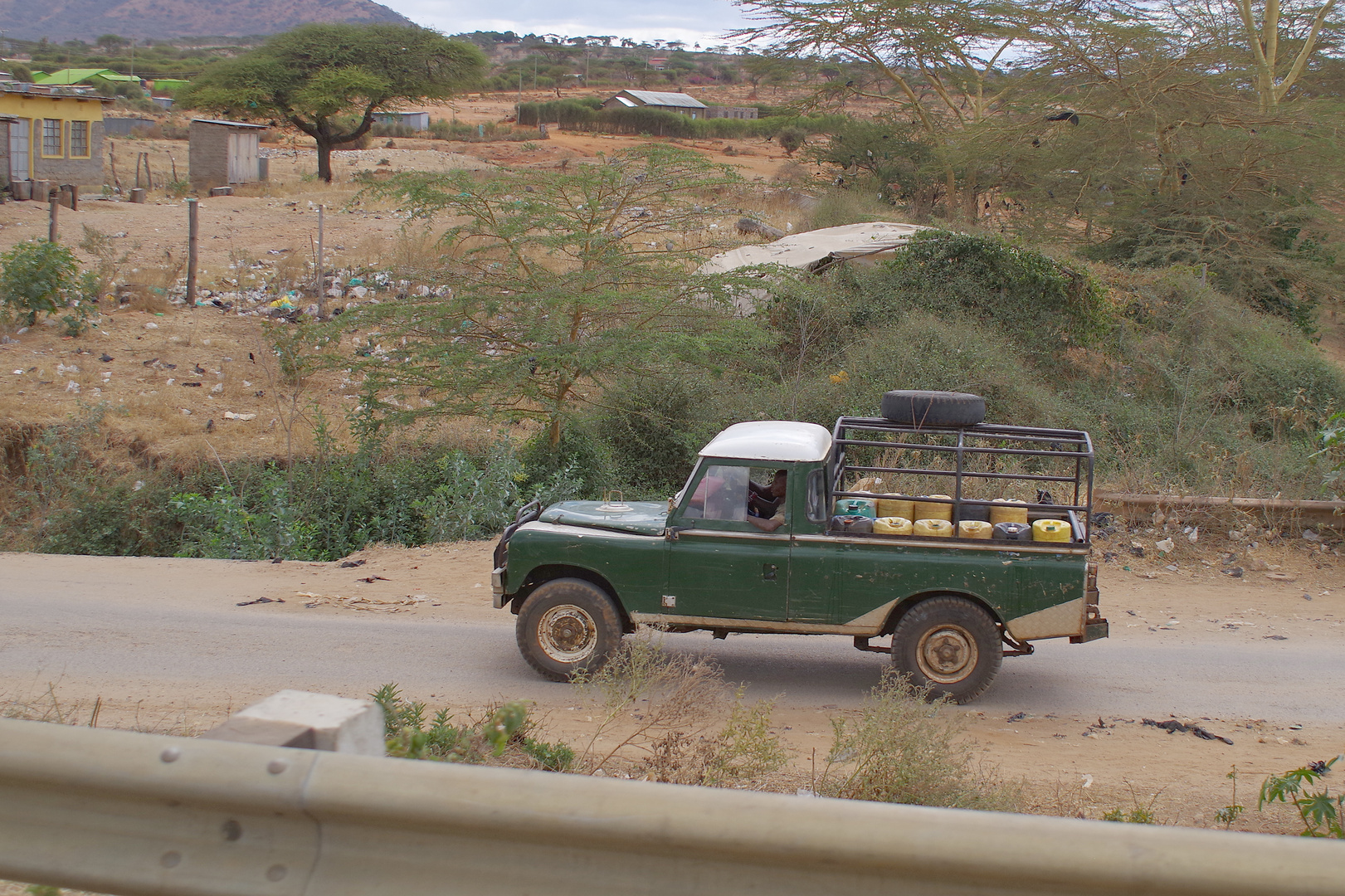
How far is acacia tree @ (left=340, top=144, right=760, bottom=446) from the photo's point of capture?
13875 millimetres

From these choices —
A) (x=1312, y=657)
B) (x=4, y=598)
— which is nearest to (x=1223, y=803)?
(x=1312, y=657)

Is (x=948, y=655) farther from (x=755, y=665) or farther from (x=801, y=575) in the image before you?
(x=755, y=665)

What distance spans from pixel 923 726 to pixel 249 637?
19.3ft

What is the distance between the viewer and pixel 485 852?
2082 mm

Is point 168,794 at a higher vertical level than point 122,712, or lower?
higher

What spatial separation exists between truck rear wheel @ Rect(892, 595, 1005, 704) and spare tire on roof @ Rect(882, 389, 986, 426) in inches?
54.0

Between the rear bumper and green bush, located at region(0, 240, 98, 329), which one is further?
green bush, located at region(0, 240, 98, 329)

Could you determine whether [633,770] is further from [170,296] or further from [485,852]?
[170,296]

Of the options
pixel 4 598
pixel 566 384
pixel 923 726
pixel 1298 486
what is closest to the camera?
pixel 923 726

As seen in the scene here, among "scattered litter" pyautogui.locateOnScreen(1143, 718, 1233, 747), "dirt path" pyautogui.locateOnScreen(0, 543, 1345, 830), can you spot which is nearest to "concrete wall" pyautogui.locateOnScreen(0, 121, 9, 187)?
"dirt path" pyautogui.locateOnScreen(0, 543, 1345, 830)

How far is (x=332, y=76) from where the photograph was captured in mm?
38719

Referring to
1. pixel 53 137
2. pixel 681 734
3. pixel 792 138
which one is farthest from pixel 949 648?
pixel 792 138

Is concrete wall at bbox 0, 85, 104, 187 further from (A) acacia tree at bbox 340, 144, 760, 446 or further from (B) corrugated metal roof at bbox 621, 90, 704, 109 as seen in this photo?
(B) corrugated metal roof at bbox 621, 90, 704, 109

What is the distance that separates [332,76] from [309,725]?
41.2 m
